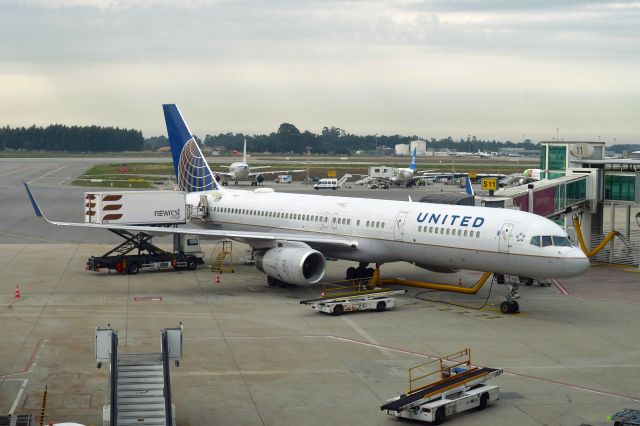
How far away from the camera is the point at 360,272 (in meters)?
44.6

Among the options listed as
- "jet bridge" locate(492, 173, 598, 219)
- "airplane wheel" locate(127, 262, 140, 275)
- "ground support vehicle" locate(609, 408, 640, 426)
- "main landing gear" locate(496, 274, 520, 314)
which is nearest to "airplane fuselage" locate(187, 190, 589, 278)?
"main landing gear" locate(496, 274, 520, 314)

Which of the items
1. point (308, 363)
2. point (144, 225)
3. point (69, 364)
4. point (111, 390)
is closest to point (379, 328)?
point (308, 363)

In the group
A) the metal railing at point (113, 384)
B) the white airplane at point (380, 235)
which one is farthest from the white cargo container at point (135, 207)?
the metal railing at point (113, 384)

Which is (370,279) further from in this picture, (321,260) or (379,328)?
(379,328)

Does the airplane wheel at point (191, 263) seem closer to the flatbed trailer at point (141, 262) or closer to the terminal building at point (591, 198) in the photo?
the flatbed trailer at point (141, 262)

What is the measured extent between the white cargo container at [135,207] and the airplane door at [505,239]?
65.9 ft

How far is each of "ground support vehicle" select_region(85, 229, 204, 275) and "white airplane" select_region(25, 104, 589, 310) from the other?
2.20 meters

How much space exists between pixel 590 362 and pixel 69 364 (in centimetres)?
1701

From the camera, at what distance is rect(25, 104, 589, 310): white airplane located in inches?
1427

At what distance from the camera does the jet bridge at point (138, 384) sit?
68.6 ft

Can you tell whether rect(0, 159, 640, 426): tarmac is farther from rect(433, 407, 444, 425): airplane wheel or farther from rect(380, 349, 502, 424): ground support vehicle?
rect(433, 407, 444, 425): airplane wheel

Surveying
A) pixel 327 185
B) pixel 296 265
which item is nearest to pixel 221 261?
pixel 296 265

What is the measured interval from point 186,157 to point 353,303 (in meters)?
22.2

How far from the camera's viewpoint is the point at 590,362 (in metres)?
29.6
